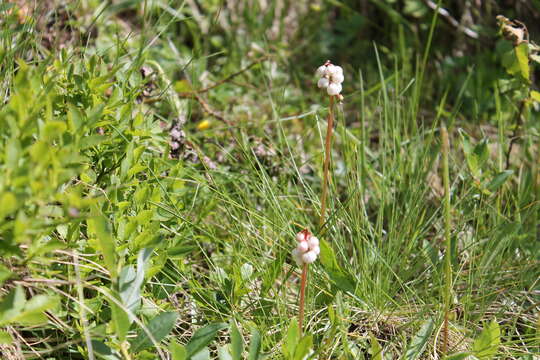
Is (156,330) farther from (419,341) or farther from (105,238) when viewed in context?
(419,341)

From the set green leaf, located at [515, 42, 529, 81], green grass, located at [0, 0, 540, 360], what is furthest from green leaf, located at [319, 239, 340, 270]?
green leaf, located at [515, 42, 529, 81]

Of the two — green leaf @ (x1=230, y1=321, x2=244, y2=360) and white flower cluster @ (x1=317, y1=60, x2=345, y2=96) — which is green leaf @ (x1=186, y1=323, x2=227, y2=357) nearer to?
green leaf @ (x1=230, y1=321, x2=244, y2=360)

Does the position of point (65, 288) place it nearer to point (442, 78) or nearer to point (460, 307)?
point (460, 307)

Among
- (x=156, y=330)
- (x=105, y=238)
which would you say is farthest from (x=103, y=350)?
(x=105, y=238)

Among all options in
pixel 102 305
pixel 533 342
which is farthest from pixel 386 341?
pixel 102 305

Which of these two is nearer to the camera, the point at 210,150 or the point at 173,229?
the point at 173,229

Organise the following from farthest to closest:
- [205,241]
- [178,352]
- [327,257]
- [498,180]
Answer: [498,180]
[205,241]
[327,257]
[178,352]
